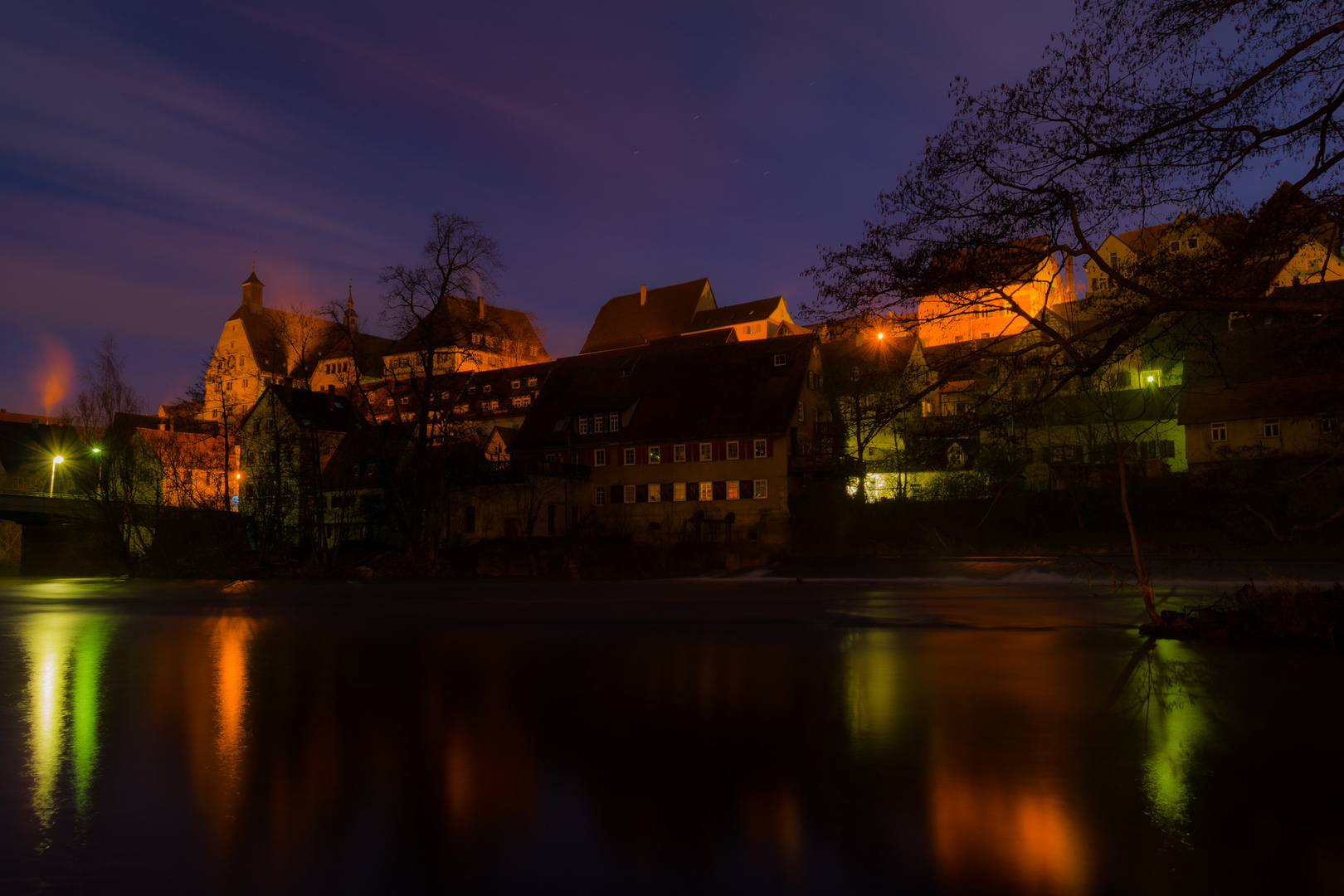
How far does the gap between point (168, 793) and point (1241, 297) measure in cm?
1114

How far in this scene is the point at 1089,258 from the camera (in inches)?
452

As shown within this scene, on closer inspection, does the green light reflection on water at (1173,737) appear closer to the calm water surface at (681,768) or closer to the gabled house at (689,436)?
the calm water surface at (681,768)

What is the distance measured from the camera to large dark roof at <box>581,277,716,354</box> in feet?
→ 357

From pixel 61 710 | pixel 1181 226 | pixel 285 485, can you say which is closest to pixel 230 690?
pixel 61 710

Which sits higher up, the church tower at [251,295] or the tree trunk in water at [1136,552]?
the church tower at [251,295]

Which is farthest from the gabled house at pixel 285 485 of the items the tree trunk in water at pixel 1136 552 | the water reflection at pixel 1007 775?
the water reflection at pixel 1007 775

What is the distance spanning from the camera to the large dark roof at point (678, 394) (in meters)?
57.3

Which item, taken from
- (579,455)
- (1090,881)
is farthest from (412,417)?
(1090,881)

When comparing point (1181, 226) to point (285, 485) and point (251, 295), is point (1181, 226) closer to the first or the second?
point (285, 485)

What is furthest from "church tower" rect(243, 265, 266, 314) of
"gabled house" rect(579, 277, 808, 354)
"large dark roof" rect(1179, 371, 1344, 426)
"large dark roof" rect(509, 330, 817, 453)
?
"large dark roof" rect(1179, 371, 1344, 426)

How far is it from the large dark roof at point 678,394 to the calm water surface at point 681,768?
127 feet

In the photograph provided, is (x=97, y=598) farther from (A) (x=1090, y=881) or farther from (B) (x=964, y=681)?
(A) (x=1090, y=881)

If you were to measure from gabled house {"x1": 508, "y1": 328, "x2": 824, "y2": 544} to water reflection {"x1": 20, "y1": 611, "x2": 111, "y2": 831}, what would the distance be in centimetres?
3515

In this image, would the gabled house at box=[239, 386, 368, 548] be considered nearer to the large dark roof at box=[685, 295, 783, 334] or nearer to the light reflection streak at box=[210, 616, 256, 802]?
the light reflection streak at box=[210, 616, 256, 802]
